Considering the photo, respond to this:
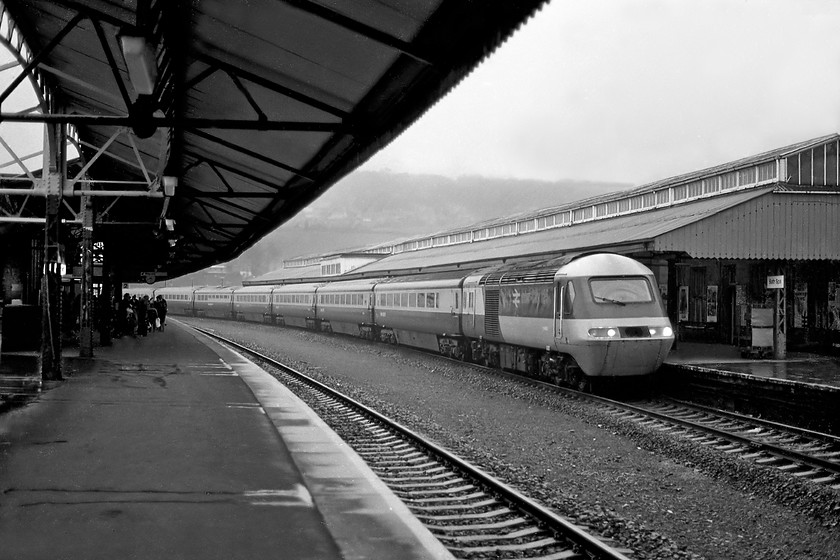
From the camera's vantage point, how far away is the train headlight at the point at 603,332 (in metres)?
14.3

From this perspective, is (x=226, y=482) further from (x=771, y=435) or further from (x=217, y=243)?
(x=217, y=243)

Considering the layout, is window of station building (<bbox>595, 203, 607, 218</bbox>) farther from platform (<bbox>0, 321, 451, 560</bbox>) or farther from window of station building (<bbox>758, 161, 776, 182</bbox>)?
platform (<bbox>0, 321, 451, 560</bbox>)

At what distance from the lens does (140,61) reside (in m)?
6.80

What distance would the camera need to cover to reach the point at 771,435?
1162 cm

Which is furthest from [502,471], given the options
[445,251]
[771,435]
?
[445,251]

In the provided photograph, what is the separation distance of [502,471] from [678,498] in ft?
6.53

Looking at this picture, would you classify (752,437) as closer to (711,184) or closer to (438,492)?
(438,492)

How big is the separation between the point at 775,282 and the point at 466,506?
14202 mm

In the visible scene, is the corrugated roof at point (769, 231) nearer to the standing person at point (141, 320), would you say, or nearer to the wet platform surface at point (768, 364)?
the wet platform surface at point (768, 364)

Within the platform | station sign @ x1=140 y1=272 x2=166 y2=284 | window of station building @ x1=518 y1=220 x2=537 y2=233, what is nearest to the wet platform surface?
the platform

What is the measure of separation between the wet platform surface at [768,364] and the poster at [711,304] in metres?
2.25

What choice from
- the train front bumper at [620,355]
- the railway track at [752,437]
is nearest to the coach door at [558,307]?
the train front bumper at [620,355]

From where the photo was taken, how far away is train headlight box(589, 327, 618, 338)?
46.8 ft

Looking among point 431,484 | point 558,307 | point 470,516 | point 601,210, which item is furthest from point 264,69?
point 601,210
